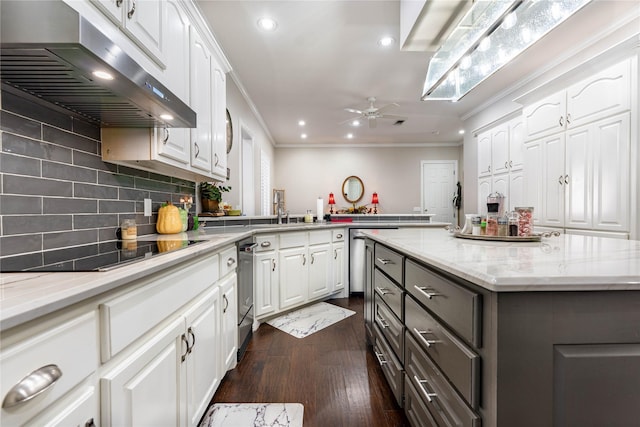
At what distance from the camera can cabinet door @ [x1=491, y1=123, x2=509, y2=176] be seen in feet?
12.5

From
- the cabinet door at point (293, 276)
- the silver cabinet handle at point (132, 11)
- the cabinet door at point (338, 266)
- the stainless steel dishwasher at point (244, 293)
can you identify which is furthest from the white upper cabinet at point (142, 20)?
the cabinet door at point (338, 266)

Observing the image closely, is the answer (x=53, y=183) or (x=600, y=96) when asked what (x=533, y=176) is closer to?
(x=600, y=96)

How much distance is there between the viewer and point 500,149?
3.92 m

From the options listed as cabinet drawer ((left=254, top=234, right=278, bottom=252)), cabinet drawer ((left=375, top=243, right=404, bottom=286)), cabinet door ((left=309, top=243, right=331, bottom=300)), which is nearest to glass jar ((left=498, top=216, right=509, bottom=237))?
cabinet drawer ((left=375, top=243, right=404, bottom=286))

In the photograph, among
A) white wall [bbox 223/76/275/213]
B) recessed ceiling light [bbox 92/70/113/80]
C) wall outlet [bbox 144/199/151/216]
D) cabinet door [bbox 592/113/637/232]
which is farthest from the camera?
white wall [bbox 223/76/275/213]

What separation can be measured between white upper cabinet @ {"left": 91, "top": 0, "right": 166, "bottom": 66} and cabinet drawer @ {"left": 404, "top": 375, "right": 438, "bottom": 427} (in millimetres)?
1937

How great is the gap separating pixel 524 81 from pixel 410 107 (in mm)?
1491

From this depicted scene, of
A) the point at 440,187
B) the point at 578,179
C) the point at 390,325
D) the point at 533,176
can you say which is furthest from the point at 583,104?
the point at 440,187

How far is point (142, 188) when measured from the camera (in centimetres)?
175

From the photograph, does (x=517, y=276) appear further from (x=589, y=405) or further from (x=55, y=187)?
(x=55, y=187)

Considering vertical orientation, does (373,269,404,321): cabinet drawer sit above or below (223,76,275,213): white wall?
below

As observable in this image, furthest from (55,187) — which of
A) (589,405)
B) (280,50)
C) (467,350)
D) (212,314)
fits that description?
(280,50)

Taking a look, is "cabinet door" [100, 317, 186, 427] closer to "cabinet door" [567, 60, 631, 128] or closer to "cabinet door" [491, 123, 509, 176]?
"cabinet door" [567, 60, 631, 128]

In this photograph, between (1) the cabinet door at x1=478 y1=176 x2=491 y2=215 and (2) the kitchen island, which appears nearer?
(2) the kitchen island
